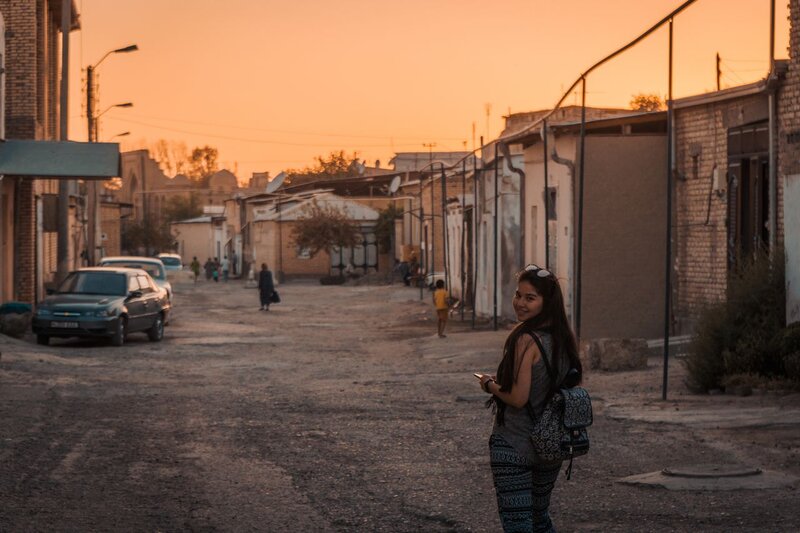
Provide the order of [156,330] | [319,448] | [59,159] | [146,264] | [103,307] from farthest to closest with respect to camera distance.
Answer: [146,264] → [59,159] → [156,330] → [103,307] → [319,448]

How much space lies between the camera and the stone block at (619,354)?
61.7 feet

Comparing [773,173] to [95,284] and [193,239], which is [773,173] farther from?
[193,239]

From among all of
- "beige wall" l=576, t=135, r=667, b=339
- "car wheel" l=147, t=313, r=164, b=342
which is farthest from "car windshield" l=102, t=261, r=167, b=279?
"beige wall" l=576, t=135, r=667, b=339

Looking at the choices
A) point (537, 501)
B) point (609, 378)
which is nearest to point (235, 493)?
point (537, 501)

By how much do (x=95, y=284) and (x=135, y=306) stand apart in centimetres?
92

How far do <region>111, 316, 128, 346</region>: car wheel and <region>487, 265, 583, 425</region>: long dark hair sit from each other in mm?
20650

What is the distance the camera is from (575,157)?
24.3 metres


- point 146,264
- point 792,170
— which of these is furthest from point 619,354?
point 146,264

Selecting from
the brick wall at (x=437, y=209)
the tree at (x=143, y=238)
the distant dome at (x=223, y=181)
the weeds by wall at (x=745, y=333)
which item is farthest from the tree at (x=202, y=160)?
the weeds by wall at (x=745, y=333)

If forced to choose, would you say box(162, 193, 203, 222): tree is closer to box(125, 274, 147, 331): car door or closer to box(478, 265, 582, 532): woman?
box(125, 274, 147, 331): car door

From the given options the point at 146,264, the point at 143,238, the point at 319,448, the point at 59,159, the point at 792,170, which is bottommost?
the point at 319,448

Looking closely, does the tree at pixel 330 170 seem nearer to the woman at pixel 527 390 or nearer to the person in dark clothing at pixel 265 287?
the person in dark clothing at pixel 265 287

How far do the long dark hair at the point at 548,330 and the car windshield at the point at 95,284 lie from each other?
70.2ft

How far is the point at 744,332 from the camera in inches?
616
